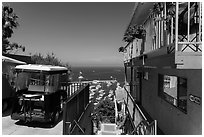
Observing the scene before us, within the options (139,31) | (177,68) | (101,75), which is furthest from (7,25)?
(101,75)

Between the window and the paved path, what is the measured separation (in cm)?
369

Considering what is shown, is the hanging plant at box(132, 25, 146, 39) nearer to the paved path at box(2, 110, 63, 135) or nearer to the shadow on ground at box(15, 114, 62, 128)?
the paved path at box(2, 110, 63, 135)

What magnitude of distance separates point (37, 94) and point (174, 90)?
4582mm

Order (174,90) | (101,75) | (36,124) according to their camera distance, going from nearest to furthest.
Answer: (174,90) < (36,124) < (101,75)

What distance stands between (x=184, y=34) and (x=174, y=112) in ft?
8.47

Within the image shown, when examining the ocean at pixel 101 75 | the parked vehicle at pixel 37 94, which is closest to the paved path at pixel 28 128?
the parked vehicle at pixel 37 94

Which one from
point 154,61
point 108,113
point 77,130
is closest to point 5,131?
point 77,130

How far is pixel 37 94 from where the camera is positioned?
710 cm

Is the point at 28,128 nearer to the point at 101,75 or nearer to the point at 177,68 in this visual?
the point at 177,68

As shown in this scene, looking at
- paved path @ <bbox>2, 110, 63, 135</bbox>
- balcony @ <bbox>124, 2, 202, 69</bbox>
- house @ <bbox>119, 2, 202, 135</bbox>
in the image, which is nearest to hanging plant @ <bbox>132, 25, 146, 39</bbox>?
house @ <bbox>119, 2, 202, 135</bbox>

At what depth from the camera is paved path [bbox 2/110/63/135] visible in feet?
20.3

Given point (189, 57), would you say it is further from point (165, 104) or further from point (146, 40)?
point (146, 40)

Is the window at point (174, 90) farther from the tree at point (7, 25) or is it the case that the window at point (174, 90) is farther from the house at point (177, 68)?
the tree at point (7, 25)

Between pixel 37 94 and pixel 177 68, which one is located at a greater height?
pixel 177 68
